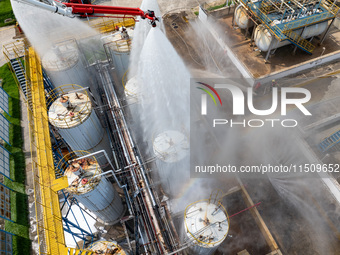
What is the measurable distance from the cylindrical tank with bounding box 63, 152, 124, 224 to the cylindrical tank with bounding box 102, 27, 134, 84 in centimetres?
897

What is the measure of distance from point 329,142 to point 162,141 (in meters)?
15.1

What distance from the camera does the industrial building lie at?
44.1 ft

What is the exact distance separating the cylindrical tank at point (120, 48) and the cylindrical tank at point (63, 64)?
2516 millimetres

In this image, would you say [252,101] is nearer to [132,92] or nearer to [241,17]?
[241,17]

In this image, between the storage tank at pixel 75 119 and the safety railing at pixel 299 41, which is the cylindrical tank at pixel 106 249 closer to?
the storage tank at pixel 75 119

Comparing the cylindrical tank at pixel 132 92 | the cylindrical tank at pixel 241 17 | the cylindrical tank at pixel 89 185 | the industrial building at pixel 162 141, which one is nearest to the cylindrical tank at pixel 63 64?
the industrial building at pixel 162 141

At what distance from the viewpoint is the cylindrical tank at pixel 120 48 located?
738 inches

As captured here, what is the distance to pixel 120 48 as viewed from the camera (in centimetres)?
1878

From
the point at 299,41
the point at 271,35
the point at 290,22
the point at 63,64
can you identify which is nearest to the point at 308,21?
the point at 290,22

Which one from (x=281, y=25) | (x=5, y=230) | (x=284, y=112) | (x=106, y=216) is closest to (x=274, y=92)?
(x=284, y=112)

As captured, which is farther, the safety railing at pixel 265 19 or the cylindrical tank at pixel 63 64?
the safety railing at pixel 265 19

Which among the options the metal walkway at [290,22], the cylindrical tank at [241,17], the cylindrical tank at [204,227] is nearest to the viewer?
the cylindrical tank at [204,227]

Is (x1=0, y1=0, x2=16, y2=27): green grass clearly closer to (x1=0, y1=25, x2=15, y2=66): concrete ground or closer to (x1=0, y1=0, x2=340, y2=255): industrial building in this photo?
(x1=0, y1=25, x2=15, y2=66): concrete ground

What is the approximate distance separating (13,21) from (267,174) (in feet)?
132
